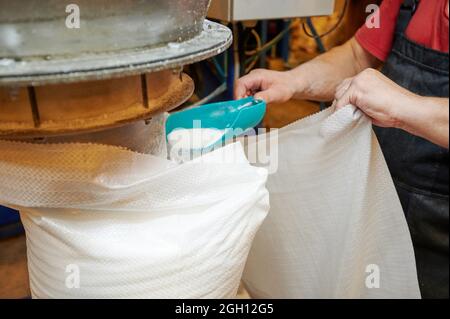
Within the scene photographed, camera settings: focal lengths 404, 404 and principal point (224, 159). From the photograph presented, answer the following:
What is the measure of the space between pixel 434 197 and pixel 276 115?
38cm

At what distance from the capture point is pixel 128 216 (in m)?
0.54

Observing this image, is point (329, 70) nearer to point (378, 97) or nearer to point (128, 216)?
point (378, 97)

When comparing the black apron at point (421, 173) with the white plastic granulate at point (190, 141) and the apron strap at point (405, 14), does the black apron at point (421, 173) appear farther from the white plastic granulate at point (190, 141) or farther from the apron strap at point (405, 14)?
the white plastic granulate at point (190, 141)

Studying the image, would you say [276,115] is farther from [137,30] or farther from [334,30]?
[137,30]

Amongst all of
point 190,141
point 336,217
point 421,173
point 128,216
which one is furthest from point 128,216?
point 421,173

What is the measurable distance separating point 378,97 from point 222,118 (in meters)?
0.23

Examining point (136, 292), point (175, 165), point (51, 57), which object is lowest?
point (136, 292)

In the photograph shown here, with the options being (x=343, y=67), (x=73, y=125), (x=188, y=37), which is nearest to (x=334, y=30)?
(x=343, y=67)

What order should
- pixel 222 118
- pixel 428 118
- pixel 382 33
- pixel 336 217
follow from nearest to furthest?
pixel 428 118 → pixel 222 118 → pixel 336 217 → pixel 382 33

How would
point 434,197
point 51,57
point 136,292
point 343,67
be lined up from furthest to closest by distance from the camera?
1. point 343,67
2. point 434,197
3. point 136,292
4. point 51,57

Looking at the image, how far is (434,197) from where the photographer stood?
2.35ft

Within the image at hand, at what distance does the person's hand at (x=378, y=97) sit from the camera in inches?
22.4

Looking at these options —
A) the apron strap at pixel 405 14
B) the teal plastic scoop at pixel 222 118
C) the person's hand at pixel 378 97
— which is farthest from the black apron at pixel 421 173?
the teal plastic scoop at pixel 222 118

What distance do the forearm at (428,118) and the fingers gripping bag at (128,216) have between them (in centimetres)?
22
